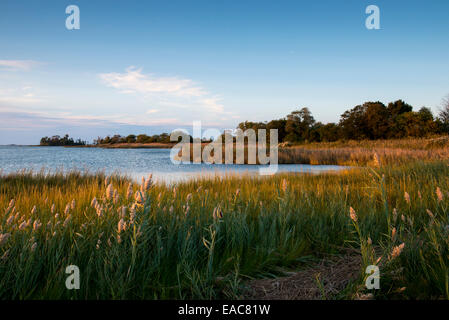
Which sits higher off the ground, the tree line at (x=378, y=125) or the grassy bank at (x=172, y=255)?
the tree line at (x=378, y=125)

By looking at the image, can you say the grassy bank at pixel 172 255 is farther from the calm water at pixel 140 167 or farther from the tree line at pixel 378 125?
the tree line at pixel 378 125

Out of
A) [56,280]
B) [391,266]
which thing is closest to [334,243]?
[391,266]

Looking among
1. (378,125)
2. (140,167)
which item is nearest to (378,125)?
(378,125)

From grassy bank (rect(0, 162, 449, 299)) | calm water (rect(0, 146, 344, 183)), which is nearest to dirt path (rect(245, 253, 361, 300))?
grassy bank (rect(0, 162, 449, 299))

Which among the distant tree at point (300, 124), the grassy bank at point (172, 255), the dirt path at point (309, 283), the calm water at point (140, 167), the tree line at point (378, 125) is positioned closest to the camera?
the grassy bank at point (172, 255)

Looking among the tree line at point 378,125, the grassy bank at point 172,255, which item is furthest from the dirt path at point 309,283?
the tree line at point 378,125

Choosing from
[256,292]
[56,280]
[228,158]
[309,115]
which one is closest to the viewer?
[56,280]

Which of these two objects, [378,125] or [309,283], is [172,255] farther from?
[378,125]

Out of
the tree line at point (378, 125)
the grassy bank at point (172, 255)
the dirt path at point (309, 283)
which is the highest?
the tree line at point (378, 125)

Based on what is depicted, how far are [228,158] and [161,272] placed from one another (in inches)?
832

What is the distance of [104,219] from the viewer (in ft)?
7.48

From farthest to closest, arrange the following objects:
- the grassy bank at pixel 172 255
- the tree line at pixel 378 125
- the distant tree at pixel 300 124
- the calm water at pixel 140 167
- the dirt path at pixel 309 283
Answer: the distant tree at pixel 300 124
the tree line at pixel 378 125
the calm water at pixel 140 167
the dirt path at pixel 309 283
the grassy bank at pixel 172 255
